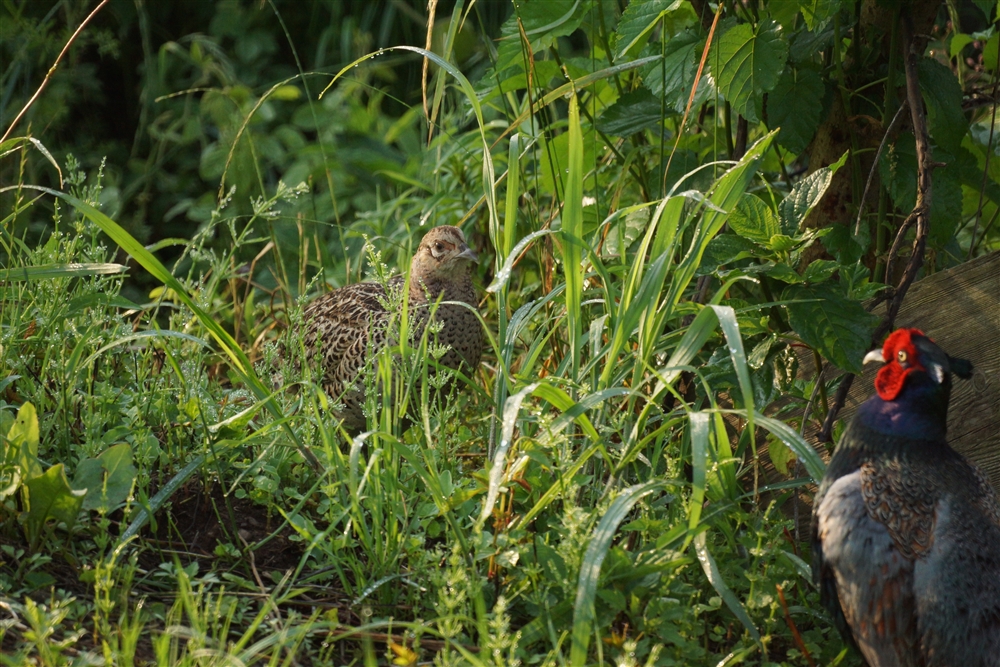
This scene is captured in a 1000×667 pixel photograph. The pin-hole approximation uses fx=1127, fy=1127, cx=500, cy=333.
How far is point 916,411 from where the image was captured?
2.41 m

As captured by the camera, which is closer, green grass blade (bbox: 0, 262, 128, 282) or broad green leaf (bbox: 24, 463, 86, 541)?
broad green leaf (bbox: 24, 463, 86, 541)

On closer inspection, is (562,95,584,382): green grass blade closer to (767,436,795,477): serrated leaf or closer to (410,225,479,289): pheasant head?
(767,436,795,477): serrated leaf

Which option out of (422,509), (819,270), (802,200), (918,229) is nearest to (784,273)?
(819,270)

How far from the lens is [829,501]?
7.80 ft

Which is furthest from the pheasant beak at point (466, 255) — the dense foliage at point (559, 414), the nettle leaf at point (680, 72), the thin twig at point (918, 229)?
the thin twig at point (918, 229)

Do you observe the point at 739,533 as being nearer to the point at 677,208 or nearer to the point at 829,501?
the point at 829,501

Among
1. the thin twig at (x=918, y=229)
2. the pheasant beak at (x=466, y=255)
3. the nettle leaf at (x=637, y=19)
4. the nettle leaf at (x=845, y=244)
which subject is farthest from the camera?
the pheasant beak at (x=466, y=255)

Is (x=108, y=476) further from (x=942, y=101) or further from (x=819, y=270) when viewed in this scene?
(x=942, y=101)

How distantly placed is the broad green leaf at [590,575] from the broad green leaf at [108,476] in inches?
39.2

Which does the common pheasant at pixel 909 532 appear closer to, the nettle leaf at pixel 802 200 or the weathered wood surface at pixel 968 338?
the nettle leaf at pixel 802 200

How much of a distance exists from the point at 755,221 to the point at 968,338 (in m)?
0.80

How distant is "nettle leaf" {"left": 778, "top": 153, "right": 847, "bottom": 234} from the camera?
2632mm

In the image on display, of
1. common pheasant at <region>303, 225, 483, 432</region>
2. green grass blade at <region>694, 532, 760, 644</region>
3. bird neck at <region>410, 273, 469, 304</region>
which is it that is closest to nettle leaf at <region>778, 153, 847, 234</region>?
green grass blade at <region>694, 532, 760, 644</region>

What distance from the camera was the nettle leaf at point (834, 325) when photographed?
8.35ft
